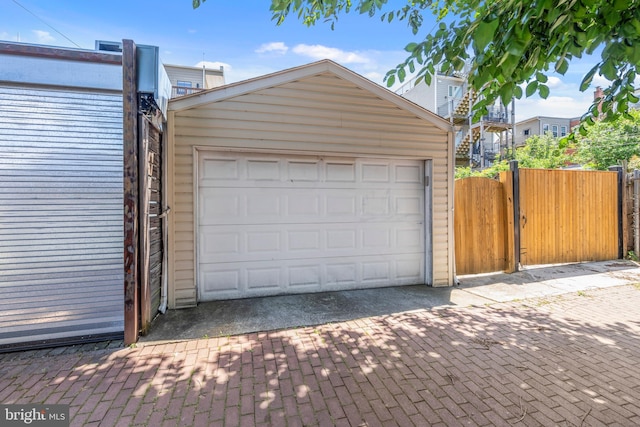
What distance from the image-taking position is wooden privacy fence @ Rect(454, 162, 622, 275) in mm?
5430

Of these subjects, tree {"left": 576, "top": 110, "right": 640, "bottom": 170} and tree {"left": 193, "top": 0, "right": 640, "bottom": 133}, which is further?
tree {"left": 576, "top": 110, "right": 640, "bottom": 170}

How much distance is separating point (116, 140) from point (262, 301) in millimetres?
2636

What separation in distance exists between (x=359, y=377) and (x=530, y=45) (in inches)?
105

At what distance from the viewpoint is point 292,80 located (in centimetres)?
421

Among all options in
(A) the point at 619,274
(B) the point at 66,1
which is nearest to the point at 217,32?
(B) the point at 66,1

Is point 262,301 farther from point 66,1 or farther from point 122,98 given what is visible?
point 66,1

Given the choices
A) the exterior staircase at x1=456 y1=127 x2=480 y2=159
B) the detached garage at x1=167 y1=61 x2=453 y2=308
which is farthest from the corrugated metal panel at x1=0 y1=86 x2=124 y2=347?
the exterior staircase at x1=456 y1=127 x2=480 y2=159

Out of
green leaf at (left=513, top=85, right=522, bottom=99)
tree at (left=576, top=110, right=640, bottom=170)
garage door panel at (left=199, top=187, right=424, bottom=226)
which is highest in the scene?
tree at (left=576, top=110, right=640, bottom=170)

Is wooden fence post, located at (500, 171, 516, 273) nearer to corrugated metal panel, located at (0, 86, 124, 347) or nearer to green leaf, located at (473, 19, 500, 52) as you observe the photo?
green leaf, located at (473, 19, 500, 52)

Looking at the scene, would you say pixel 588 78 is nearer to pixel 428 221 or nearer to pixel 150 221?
pixel 428 221

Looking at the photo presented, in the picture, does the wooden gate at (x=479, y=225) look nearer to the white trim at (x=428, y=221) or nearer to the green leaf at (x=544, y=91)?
the white trim at (x=428, y=221)

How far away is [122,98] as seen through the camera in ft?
9.60

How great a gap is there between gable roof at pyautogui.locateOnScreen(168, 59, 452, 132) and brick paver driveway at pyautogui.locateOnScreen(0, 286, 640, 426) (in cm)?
297

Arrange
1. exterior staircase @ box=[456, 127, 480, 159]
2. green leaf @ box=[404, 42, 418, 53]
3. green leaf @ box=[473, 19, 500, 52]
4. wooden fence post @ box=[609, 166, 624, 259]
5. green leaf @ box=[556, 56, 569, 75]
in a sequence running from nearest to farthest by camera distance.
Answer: green leaf @ box=[473, 19, 500, 52], green leaf @ box=[556, 56, 569, 75], green leaf @ box=[404, 42, 418, 53], wooden fence post @ box=[609, 166, 624, 259], exterior staircase @ box=[456, 127, 480, 159]
